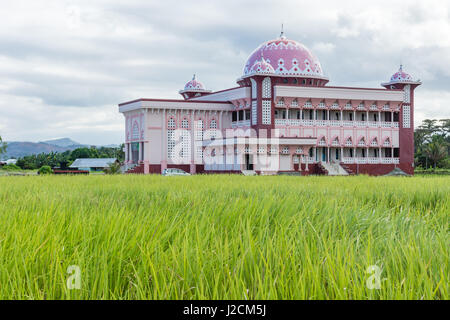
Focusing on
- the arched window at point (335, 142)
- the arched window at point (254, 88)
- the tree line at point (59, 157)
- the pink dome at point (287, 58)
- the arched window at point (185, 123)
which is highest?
the pink dome at point (287, 58)

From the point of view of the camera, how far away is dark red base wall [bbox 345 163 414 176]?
1661 inches

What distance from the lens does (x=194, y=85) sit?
52.1 m

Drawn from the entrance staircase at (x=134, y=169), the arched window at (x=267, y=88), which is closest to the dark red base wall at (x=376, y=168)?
the arched window at (x=267, y=88)

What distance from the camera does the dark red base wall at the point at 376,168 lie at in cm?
4219

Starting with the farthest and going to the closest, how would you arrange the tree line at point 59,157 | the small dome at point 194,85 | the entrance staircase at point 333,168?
the tree line at point 59,157 → the small dome at point 194,85 → the entrance staircase at point 333,168

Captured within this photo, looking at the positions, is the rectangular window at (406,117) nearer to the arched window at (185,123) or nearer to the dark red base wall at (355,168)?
the dark red base wall at (355,168)

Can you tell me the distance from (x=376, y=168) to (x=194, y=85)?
2016 centimetres

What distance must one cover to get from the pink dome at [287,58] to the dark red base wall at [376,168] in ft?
28.2

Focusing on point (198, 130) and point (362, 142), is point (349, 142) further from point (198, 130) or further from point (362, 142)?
point (198, 130)

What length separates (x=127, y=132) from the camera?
44.4 m

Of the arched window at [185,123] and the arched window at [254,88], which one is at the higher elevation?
the arched window at [254,88]
